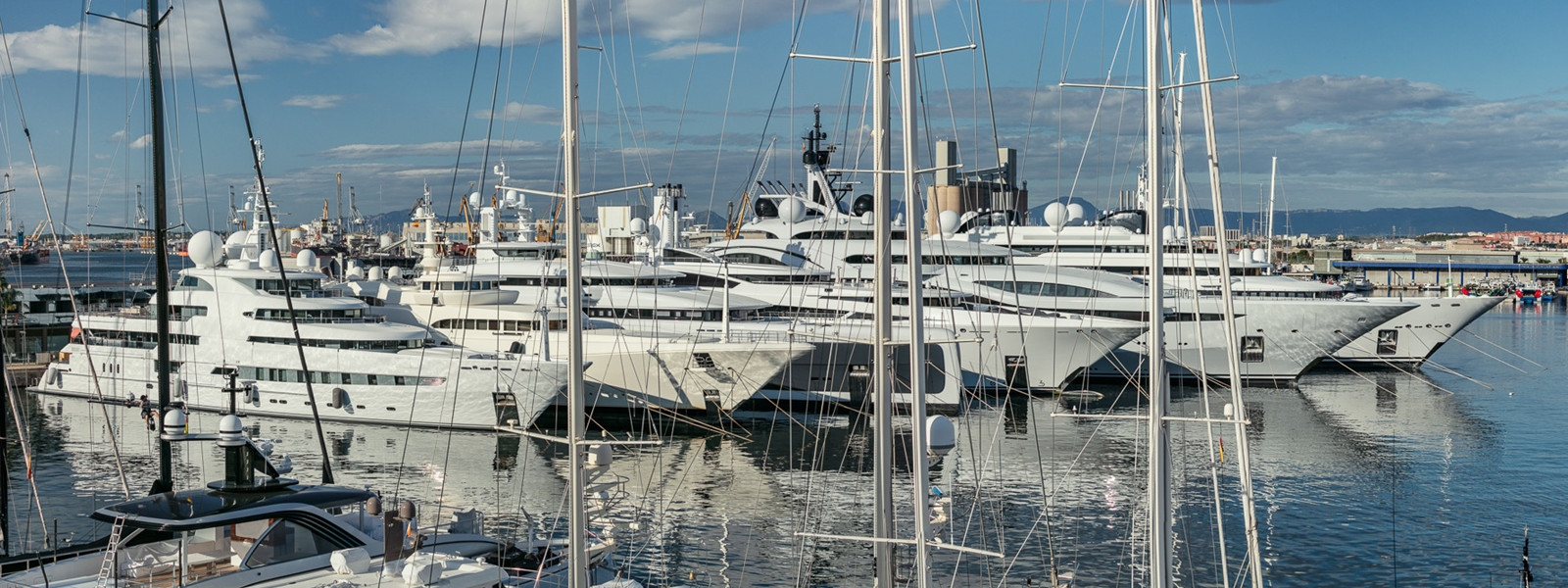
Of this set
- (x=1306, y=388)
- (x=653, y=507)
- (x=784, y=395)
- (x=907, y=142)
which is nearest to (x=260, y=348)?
(x=784, y=395)

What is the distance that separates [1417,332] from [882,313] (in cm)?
4688

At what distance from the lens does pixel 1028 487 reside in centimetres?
2711

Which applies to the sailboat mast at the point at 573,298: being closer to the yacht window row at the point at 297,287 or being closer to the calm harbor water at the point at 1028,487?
the calm harbor water at the point at 1028,487

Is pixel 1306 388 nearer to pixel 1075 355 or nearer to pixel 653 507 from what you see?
pixel 1075 355

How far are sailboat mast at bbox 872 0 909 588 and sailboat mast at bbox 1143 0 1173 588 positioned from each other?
2671 mm

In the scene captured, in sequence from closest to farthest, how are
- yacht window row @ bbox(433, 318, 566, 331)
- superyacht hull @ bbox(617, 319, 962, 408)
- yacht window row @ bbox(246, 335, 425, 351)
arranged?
yacht window row @ bbox(246, 335, 425, 351) < superyacht hull @ bbox(617, 319, 962, 408) < yacht window row @ bbox(433, 318, 566, 331)

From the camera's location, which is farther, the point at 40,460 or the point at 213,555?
the point at 40,460

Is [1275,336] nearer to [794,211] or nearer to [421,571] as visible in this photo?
[794,211]

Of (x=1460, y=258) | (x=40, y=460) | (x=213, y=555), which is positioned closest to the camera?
(x=213, y=555)

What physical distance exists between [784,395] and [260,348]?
1521 centimetres

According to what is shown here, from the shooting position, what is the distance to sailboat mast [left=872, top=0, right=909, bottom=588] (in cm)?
1133

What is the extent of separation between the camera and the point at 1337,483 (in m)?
27.8

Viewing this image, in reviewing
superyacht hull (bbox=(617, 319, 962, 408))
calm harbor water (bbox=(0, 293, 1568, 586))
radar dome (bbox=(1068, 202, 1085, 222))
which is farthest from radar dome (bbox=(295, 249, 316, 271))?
radar dome (bbox=(1068, 202, 1085, 222))

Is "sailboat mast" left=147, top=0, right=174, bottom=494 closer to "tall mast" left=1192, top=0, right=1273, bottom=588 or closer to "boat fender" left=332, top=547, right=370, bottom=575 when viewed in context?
"boat fender" left=332, top=547, right=370, bottom=575
